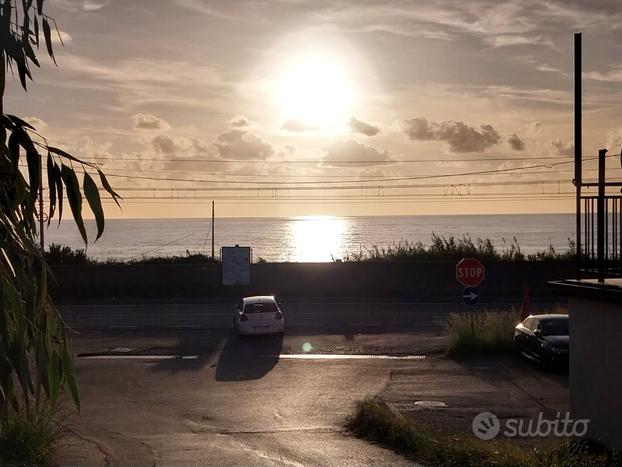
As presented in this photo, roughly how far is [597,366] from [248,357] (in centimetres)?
1363

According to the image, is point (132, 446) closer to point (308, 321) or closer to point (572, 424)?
point (572, 424)

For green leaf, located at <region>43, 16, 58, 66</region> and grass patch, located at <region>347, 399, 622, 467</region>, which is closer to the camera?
green leaf, located at <region>43, 16, 58, 66</region>

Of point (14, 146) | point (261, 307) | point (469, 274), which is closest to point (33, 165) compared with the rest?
point (14, 146)

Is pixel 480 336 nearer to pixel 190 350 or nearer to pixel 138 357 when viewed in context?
pixel 190 350

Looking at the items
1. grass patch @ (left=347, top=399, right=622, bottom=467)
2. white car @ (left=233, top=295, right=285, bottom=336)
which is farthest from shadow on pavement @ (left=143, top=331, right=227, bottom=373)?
grass patch @ (left=347, top=399, right=622, bottom=467)

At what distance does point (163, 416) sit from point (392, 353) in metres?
10.0

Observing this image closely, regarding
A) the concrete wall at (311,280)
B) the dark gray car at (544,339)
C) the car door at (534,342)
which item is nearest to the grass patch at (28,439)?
the dark gray car at (544,339)

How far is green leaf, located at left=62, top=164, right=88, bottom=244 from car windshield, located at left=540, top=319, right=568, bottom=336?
16.1 meters

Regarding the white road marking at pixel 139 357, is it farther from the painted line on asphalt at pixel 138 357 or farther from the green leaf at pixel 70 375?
the green leaf at pixel 70 375

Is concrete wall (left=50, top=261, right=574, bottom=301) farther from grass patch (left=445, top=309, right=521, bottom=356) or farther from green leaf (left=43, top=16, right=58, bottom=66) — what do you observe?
green leaf (left=43, top=16, right=58, bottom=66)

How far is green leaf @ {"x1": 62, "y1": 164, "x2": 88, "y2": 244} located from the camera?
5772 mm

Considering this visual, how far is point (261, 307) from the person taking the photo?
26.4 m

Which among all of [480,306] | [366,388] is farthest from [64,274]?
[366,388]

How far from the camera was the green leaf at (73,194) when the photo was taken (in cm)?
577
